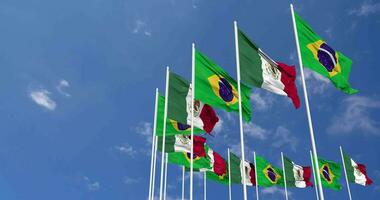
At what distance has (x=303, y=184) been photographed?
1650 inches

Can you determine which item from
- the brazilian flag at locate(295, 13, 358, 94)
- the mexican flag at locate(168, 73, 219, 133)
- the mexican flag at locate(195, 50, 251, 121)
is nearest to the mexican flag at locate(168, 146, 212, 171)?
the mexican flag at locate(168, 73, 219, 133)

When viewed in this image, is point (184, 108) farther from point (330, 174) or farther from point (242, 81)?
point (330, 174)

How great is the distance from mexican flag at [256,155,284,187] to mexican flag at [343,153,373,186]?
22.3 ft

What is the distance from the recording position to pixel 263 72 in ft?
57.0

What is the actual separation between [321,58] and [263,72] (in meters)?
2.59

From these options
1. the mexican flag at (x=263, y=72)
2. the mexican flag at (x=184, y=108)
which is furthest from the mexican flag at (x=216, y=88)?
the mexican flag at (x=184, y=108)

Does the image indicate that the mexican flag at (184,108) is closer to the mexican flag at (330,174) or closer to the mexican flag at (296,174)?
the mexican flag at (296,174)

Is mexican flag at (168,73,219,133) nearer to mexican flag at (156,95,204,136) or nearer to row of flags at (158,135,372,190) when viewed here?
mexican flag at (156,95,204,136)

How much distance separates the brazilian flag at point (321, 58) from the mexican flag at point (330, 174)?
24378 millimetres

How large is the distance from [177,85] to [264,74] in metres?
6.37

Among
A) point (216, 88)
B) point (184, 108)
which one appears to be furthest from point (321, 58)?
point (184, 108)

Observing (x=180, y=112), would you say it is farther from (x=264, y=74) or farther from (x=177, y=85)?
(x=264, y=74)

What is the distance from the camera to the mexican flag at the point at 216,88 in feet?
59.6

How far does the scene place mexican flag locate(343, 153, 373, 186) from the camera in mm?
40938
